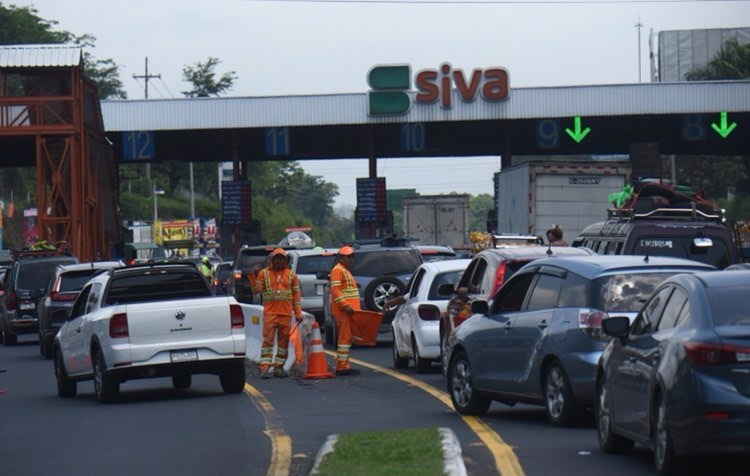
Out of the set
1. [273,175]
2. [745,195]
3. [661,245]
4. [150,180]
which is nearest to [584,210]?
[661,245]

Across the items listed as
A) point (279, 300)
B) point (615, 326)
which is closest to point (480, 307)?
point (615, 326)

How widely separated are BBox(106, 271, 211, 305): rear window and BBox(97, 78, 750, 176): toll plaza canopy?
3177 centimetres

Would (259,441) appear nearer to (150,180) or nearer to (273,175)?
(150,180)

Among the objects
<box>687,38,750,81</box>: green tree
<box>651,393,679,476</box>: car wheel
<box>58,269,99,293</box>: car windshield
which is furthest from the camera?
<box>687,38,750,81</box>: green tree

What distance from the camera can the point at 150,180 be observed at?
4503 inches

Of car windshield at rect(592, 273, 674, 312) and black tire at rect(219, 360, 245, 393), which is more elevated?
car windshield at rect(592, 273, 674, 312)

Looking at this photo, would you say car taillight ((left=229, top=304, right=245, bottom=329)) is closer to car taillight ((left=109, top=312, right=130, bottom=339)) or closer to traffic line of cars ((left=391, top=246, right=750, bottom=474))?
car taillight ((left=109, top=312, right=130, bottom=339))

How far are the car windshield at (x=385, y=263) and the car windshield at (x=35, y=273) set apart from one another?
28.4ft

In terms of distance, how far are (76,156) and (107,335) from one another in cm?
2777

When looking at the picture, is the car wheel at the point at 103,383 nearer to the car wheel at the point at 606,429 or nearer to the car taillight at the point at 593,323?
the car taillight at the point at 593,323

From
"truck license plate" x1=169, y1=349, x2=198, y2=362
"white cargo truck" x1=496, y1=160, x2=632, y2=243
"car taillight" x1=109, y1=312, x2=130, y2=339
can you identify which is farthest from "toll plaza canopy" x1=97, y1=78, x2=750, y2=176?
"car taillight" x1=109, y1=312, x2=130, y2=339

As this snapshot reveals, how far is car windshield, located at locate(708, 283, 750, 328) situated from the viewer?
9.52 metres

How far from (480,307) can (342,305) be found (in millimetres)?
6655

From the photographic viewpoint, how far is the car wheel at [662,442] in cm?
970
